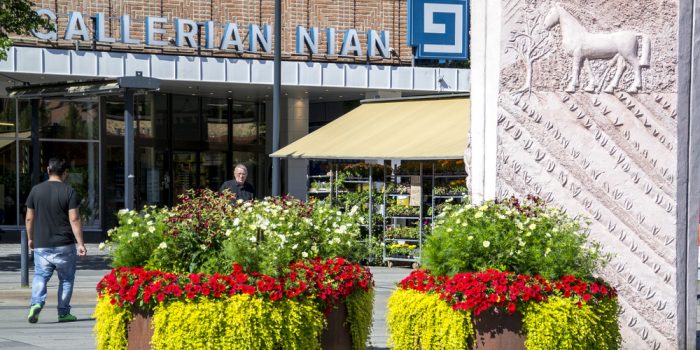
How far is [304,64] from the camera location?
3441 centimetres

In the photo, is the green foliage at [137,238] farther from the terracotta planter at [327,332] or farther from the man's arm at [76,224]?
the man's arm at [76,224]

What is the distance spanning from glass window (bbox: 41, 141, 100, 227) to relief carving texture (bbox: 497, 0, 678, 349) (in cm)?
2580

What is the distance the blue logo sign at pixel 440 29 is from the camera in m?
34.9

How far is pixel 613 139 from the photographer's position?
36.9 ft

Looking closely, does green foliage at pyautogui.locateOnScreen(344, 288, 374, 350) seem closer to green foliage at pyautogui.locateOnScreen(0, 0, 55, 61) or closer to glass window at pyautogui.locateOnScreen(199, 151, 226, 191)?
green foliage at pyautogui.locateOnScreen(0, 0, 55, 61)

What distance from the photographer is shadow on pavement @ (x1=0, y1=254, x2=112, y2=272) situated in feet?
74.0

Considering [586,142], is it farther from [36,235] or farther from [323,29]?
[323,29]

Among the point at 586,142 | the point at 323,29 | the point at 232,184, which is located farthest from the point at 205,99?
the point at 586,142

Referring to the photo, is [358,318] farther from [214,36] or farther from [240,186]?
[214,36]

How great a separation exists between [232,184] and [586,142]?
18.9 feet

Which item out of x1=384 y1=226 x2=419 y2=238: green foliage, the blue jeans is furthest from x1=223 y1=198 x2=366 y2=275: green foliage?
x1=384 y1=226 x2=419 y2=238: green foliage

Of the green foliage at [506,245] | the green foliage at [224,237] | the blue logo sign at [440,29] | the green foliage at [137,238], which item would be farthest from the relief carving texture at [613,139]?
the blue logo sign at [440,29]

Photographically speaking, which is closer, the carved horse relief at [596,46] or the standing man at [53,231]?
the carved horse relief at [596,46]

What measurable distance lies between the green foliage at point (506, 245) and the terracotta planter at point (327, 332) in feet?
2.55
